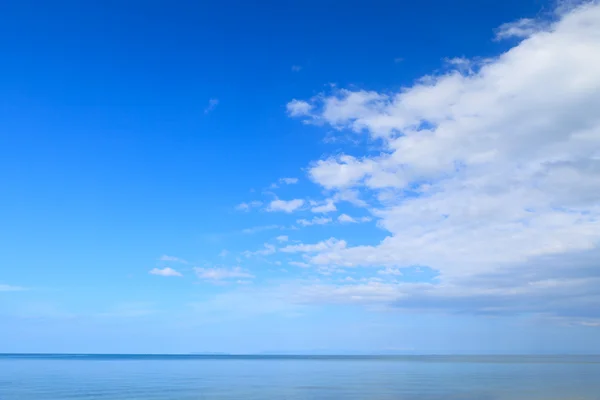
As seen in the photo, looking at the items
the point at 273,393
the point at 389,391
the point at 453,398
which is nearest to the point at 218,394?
the point at 273,393

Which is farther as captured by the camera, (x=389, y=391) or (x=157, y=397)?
(x=389, y=391)

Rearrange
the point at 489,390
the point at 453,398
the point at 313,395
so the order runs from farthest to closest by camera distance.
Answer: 1. the point at 489,390
2. the point at 313,395
3. the point at 453,398

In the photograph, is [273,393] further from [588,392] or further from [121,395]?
[588,392]

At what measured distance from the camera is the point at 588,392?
167 ft

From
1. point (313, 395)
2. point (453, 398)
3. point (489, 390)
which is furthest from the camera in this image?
point (489, 390)

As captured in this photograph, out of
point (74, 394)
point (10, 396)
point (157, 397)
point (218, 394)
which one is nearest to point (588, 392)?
point (218, 394)

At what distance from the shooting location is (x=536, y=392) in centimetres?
5122

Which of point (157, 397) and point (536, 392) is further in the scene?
point (536, 392)

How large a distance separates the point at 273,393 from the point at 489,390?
2193cm

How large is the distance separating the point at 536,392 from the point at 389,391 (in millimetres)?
13989

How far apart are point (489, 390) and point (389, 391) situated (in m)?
10.1

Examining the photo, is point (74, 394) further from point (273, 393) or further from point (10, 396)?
point (273, 393)

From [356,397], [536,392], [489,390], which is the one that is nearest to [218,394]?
[356,397]

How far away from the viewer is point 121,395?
161 feet
